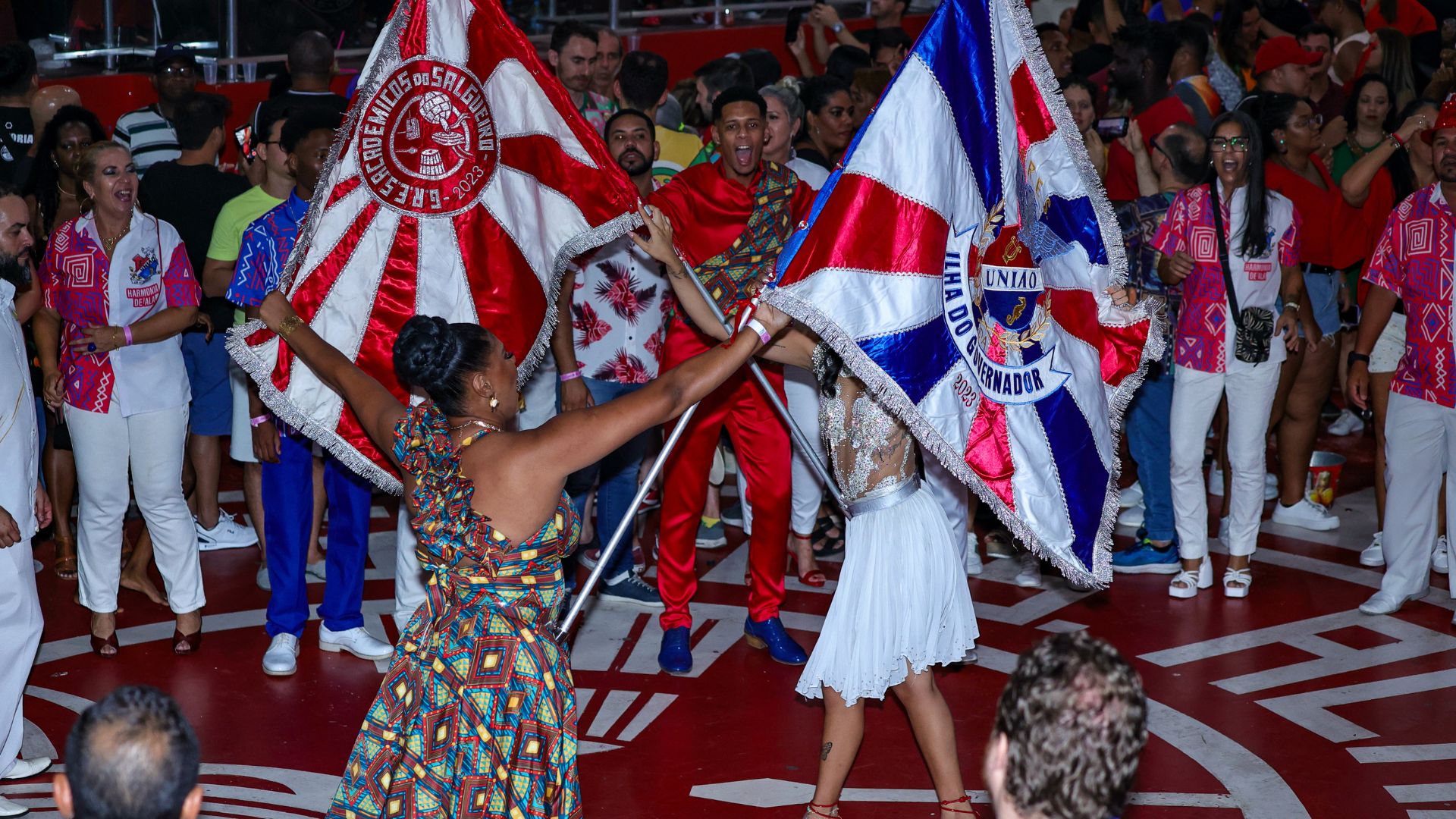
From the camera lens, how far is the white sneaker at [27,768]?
5.18 meters

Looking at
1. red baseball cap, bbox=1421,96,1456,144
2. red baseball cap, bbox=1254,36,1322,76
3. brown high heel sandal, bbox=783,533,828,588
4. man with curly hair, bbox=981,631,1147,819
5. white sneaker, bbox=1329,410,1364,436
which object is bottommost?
brown high heel sandal, bbox=783,533,828,588

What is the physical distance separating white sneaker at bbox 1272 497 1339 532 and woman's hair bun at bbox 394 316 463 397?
5933 millimetres

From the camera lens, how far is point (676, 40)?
43.3 feet

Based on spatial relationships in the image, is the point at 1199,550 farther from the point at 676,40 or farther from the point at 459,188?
the point at 676,40

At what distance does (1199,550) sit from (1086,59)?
20.5 ft

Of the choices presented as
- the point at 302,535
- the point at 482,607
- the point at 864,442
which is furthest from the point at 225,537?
the point at 864,442

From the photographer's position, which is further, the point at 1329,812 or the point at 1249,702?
the point at 1249,702

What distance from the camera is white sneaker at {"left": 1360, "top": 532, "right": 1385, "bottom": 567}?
770 centimetres

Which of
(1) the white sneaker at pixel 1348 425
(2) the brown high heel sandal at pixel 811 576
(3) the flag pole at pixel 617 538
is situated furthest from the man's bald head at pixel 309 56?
(1) the white sneaker at pixel 1348 425

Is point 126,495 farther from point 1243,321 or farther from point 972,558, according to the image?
point 1243,321

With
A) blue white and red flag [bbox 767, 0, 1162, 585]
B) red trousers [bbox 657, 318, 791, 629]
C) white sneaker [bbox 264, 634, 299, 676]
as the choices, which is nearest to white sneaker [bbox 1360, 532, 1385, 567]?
blue white and red flag [bbox 767, 0, 1162, 585]

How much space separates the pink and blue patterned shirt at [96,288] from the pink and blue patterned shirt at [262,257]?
318 millimetres

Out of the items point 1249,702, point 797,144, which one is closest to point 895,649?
point 1249,702

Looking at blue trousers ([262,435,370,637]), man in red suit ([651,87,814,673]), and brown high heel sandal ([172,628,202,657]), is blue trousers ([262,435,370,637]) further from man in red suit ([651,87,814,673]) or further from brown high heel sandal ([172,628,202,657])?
man in red suit ([651,87,814,673])
